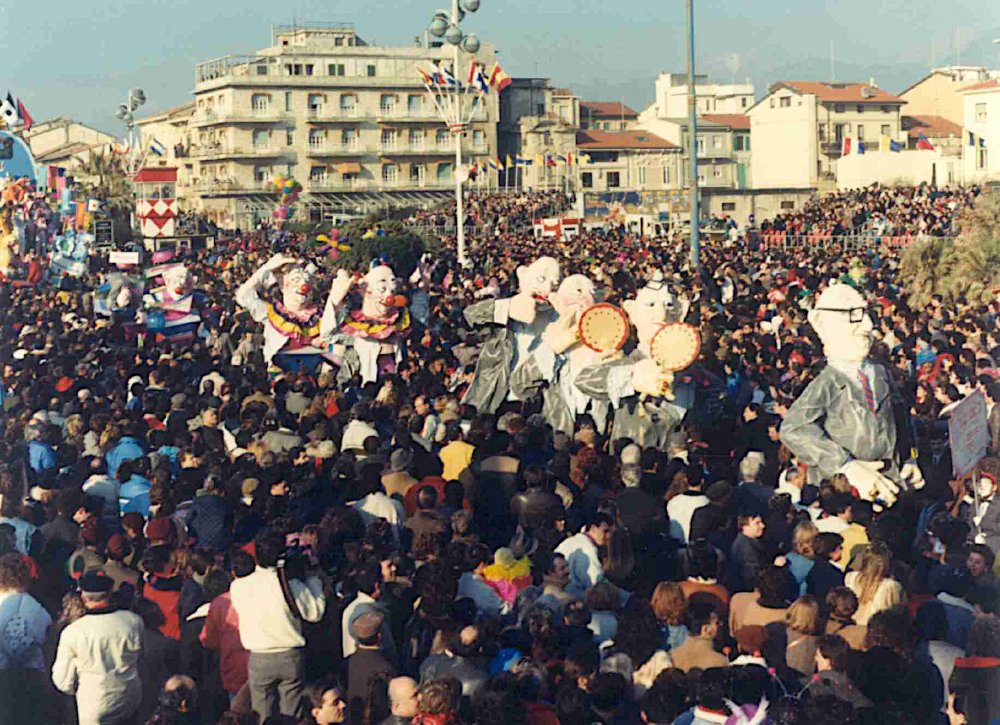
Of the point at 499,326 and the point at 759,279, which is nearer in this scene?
the point at 499,326

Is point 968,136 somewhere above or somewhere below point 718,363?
above

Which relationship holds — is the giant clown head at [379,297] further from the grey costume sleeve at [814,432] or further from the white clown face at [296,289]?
the grey costume sleeve at [814,432]

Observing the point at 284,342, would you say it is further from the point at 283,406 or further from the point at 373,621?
the point at 373,621

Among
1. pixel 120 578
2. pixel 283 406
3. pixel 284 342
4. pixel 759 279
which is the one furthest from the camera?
pixel 759 279

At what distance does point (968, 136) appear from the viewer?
4806 centimetres

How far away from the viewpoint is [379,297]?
1552 cm

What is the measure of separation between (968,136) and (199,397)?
130 feet

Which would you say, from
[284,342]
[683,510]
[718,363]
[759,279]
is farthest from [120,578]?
[759,279]

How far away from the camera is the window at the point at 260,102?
68.0 meters

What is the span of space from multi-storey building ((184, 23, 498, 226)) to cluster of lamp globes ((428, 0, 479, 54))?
112 feet

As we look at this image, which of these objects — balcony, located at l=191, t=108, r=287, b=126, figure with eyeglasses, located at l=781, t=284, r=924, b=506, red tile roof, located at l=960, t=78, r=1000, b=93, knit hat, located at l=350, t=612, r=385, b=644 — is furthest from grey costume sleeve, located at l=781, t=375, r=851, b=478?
balcony, located at l=191, t=108, r=287, b=126

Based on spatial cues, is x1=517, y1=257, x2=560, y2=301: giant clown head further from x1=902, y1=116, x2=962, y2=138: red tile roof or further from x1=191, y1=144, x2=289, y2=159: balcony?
x1=191, y1=144, x2=289, y2=159: balcony

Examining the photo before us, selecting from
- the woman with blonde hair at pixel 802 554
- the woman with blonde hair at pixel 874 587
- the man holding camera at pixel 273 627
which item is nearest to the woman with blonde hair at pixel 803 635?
the woman with blonde hair at pixel 874 587

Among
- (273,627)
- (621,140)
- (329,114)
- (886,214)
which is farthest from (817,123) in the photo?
(273,627)
